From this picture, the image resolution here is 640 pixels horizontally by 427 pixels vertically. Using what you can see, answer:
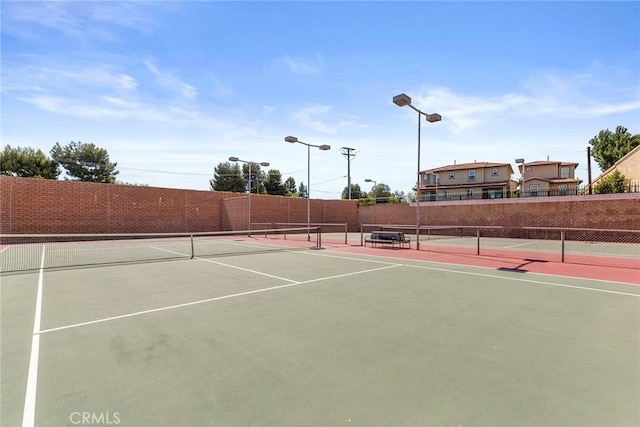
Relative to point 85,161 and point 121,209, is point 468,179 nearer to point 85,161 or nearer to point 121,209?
point 121,209

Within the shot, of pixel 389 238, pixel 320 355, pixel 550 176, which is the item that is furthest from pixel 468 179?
pixel 320 355

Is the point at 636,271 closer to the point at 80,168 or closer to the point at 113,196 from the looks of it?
the point at 113,196

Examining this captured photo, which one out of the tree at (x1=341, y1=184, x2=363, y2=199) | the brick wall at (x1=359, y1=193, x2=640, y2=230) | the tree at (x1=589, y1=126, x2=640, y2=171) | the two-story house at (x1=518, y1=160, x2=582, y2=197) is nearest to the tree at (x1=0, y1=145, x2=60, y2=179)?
the brick wall at (x1=359, y1=193, x2=640, y2=230)

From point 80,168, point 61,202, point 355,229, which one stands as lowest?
point 355,229

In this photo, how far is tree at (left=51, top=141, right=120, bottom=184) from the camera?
50.5 meters

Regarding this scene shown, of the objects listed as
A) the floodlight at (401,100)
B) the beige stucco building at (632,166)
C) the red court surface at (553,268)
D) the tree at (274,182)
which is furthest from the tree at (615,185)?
the tree at (274,182)

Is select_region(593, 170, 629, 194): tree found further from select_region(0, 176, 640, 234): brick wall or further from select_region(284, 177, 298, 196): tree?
select_region(284, 177, 298, 196): tree

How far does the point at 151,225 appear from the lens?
26156 millimetres

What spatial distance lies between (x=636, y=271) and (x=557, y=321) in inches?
292

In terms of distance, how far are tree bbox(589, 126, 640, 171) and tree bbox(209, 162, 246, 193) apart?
2385 inches

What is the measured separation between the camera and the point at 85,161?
5172cm

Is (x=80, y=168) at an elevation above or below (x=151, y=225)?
above

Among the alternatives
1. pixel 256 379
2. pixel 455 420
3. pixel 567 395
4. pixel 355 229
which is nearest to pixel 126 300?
pixel 256 379

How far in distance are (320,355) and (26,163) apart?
188 ft
